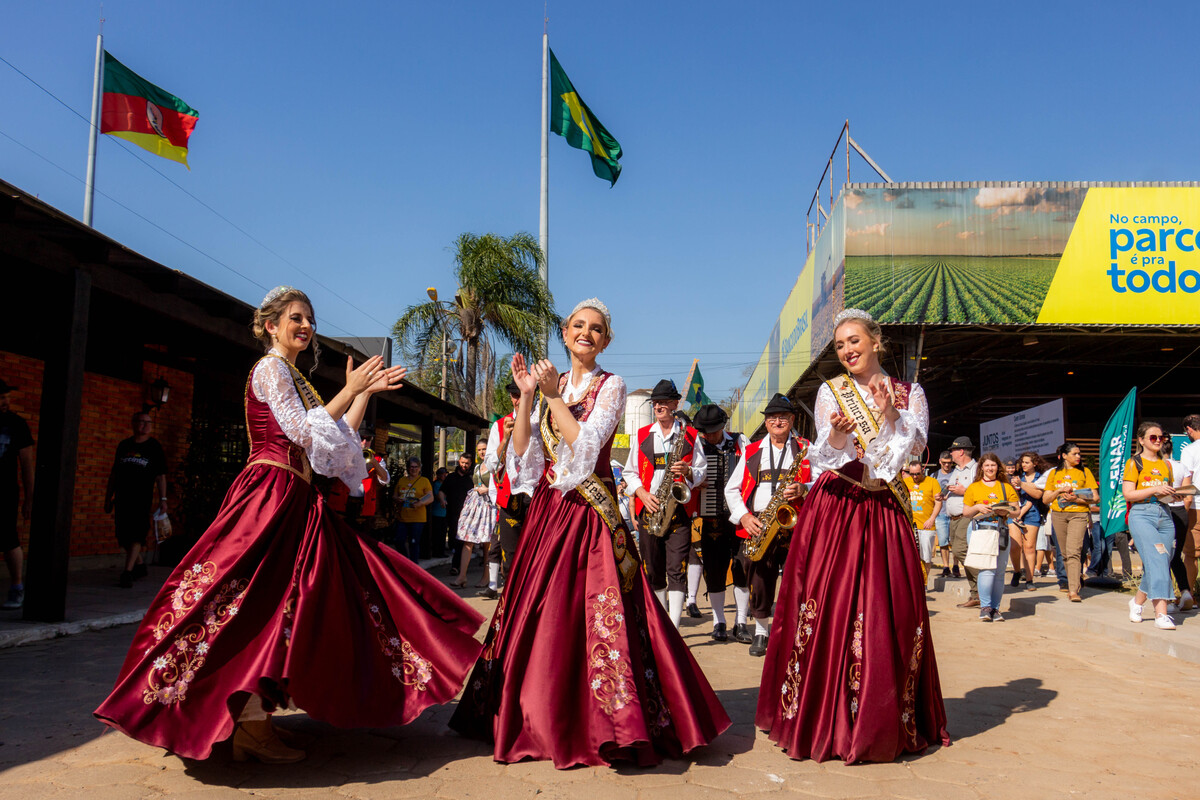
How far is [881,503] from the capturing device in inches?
154

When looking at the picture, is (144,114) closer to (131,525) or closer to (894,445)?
(131,525)

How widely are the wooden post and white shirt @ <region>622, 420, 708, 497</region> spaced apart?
165 inches

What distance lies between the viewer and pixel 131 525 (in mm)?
8711

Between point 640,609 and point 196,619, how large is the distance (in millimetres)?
1687

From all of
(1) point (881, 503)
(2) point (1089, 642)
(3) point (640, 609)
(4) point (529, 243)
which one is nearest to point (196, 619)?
(3) point (640, 609)

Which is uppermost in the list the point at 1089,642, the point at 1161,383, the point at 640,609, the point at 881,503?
the point at 1161,383

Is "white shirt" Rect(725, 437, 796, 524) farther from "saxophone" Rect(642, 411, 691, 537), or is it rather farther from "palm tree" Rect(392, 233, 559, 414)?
"palm tree" Rect(392, 233, 559, 414)

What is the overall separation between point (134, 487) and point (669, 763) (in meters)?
7.03

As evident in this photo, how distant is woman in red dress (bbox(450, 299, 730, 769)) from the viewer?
3.36 meters

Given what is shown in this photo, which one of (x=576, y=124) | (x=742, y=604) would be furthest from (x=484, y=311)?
(x=742, y=604)

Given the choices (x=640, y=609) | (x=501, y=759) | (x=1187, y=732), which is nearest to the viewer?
(x=501, y=759)

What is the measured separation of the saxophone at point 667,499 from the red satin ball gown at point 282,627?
3.10 metres

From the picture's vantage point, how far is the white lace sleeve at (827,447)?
391 cm

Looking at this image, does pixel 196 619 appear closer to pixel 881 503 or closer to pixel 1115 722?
pixel 881 503
